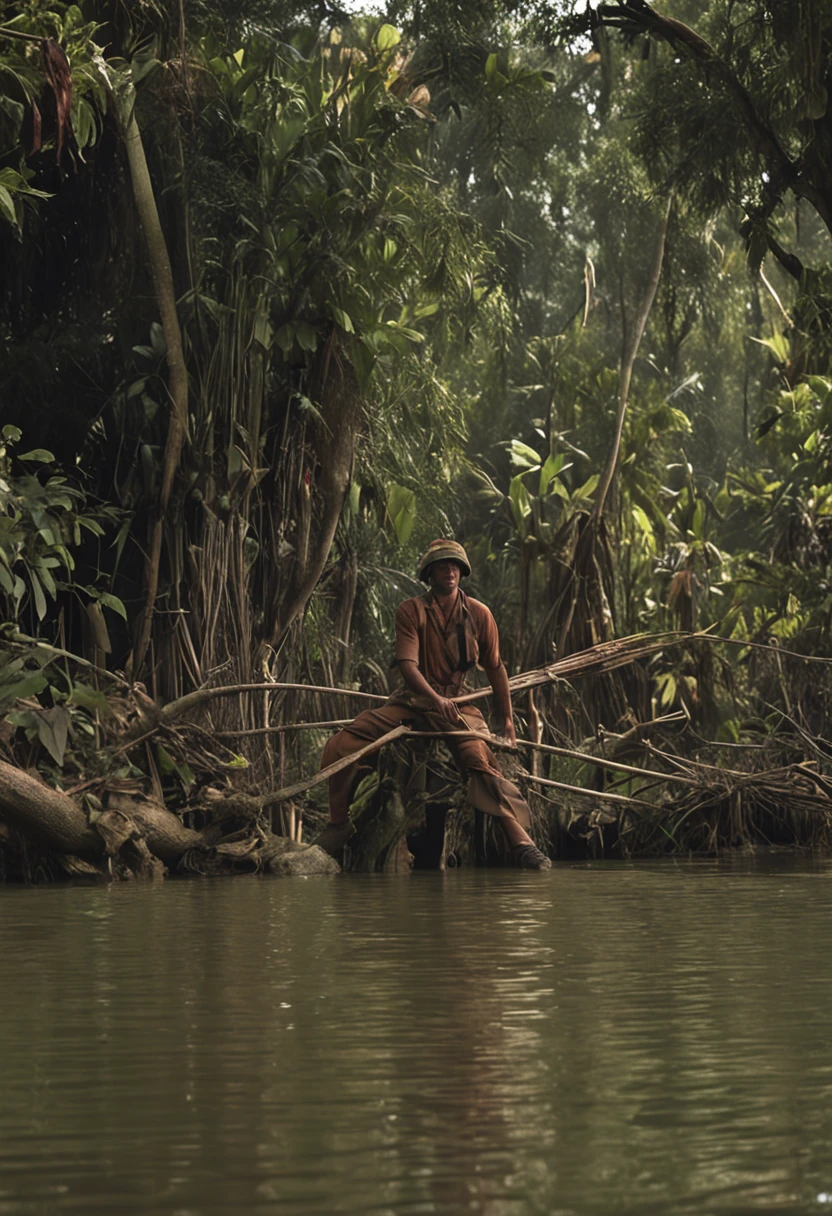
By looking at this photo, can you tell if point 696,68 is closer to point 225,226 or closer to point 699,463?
point 225,226

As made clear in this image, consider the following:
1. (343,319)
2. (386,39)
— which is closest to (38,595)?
(343,319)

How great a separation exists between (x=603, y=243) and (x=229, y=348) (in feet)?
79.7

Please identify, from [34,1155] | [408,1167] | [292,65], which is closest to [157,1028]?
[34,1155]

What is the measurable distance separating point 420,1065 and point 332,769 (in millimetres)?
6218

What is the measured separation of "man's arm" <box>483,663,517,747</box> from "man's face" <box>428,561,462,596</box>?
1.55 ft

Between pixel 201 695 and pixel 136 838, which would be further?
pixel 201 695

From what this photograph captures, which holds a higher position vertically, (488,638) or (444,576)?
(444,576)

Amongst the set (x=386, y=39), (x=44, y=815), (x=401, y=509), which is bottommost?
(x=44, y=815)

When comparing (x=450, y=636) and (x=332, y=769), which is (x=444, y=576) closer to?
(x=450, y=636)

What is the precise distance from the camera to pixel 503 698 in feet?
32.1

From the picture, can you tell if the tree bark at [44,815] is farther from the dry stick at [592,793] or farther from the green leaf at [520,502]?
the green leaf at [520,502]

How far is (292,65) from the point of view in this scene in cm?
1134

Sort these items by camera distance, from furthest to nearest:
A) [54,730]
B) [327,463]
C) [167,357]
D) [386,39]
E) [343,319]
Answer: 1. [386,39]
2. [327,463]
3. [343,319]
4. [167,357]
5. [54,730]

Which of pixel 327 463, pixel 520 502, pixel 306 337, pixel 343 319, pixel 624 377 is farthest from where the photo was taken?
pixel 624 377
